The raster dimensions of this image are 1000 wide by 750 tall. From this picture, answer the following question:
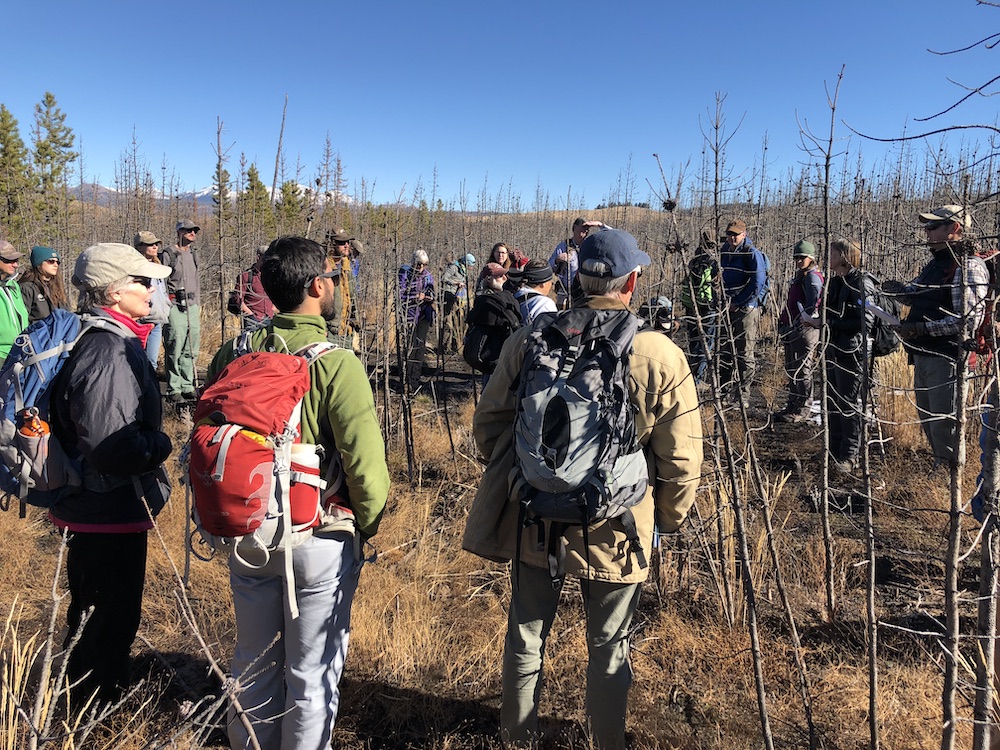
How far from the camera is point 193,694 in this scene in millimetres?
2525

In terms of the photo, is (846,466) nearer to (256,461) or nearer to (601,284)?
(601,284)

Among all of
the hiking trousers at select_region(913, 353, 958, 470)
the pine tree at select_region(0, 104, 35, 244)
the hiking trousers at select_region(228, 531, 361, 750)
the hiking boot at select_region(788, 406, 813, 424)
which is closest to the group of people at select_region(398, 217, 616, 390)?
the hiking trousers at select_region(228, 531, 361, 750)

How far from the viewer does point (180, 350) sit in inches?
255

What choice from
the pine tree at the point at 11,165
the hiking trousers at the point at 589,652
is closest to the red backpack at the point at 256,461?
the hiking trousers at the point at 589,652

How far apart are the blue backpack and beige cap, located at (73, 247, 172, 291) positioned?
12 centimetres

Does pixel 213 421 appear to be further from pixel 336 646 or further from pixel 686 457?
pixel 686 457

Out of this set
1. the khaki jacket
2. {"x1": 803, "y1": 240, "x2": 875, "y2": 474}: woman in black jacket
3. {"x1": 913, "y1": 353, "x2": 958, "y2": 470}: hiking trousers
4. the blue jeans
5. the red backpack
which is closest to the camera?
the red backpack

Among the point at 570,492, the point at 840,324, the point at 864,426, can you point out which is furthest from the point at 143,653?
the point at 840,324

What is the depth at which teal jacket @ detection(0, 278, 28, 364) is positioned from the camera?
13.8 feet

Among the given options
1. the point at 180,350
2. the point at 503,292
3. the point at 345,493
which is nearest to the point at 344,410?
the point at 345,493

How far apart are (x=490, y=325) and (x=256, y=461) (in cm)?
251

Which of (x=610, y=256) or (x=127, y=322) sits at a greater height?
(x=610, y=256)

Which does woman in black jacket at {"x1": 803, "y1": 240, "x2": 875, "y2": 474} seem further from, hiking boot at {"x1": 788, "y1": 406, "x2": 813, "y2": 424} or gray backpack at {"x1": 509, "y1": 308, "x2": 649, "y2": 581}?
gray backpack at {"x1": 509, "y1": 308, "x2": 649, "y2": 581}

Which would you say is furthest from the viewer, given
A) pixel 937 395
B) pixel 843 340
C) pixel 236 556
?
pixel 843 340
